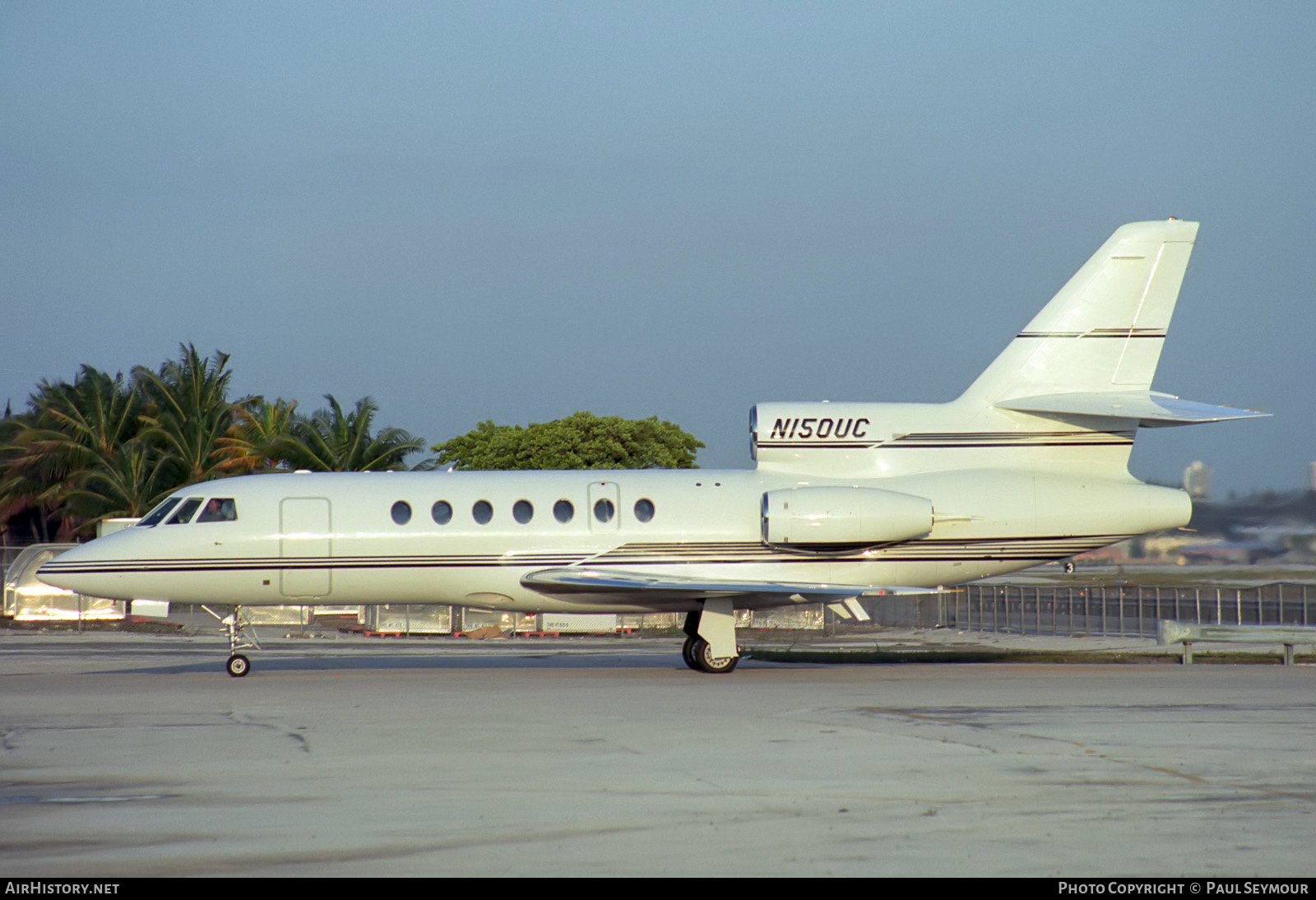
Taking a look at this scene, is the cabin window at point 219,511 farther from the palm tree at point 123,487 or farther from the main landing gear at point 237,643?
the palm tree at point 123,487

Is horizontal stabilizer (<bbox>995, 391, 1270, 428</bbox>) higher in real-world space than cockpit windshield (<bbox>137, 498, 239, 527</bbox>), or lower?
→ higher

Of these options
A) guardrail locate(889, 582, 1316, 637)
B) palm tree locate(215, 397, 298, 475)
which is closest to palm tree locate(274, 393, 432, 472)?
palm tree locate(215, 397, 298, 475)

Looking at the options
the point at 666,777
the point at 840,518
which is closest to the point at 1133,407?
the point at 840,518

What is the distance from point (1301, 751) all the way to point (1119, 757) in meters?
1.70

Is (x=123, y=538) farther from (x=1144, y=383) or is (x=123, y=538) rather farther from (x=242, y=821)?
(x=1144, y=383)

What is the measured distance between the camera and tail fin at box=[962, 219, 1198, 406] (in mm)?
20797

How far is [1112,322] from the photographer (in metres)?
20.9

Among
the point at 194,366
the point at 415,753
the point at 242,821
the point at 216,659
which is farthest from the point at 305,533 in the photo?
the point at 194,366

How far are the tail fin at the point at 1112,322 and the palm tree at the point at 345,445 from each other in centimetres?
3099

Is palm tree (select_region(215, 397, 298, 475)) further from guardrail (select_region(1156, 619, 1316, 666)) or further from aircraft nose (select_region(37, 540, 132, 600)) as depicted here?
guardrail (select_region(1156, 619, 1316, 666))

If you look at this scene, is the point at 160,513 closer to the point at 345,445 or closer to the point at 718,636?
the point at 718,636

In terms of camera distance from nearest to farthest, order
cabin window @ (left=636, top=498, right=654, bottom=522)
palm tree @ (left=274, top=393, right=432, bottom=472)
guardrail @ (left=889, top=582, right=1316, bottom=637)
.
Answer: cabin window @ (left=636, top=498, right=654, bottom=522), guardrail @ (left=889, top=582, right=1316, bottom=637), palm tree @ (left=274, top=393, right=432, bottom=472)

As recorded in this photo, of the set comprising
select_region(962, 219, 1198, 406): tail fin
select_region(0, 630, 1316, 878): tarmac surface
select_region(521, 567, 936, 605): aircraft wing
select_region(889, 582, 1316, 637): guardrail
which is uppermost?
select_region(962, 219, 1198, 406): tail fin

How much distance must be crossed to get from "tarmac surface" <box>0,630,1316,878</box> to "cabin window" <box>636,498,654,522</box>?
2.92m
